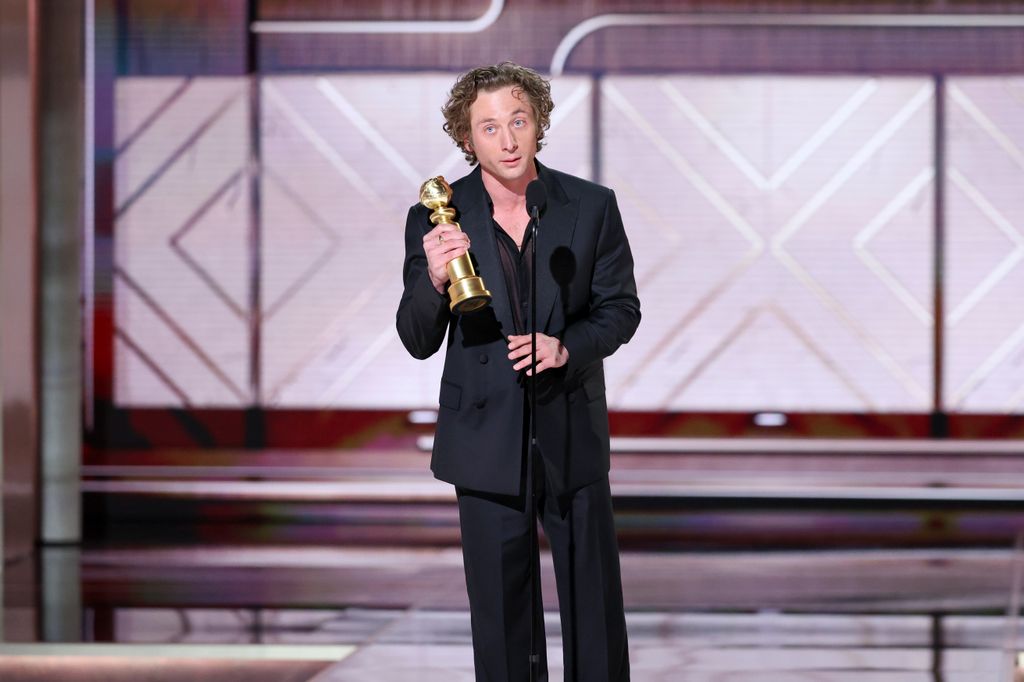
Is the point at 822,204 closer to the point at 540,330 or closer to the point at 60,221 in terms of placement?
the point at 60,221

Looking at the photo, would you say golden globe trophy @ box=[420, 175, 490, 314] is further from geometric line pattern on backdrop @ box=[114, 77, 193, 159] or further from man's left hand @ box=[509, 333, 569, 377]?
geometric line pattern on backdrop @ box=[114, 77, 193, 159]

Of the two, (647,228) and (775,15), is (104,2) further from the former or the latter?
(775,15)

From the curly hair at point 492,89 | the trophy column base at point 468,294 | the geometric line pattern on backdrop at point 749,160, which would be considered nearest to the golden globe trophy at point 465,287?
the trophy column base at point 468,294

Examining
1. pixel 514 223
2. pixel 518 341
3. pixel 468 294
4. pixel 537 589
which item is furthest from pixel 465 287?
pixel 537 589

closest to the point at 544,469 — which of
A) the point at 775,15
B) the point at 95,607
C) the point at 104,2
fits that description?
the point at 95,607

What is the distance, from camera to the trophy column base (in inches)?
59.9

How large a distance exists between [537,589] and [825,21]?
3.63m

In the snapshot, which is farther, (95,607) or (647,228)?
(647,228)

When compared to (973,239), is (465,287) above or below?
below

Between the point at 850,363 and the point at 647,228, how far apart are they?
3.14 feet

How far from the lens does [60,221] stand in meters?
4.48

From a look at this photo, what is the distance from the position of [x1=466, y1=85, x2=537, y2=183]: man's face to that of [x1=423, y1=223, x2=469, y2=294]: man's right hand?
5.2 inches

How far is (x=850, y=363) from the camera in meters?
4.72

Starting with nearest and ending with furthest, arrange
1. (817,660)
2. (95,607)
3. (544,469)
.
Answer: (544,469) → (817,660) → (95,607)
